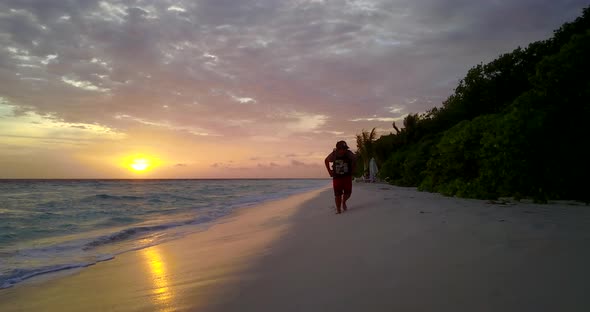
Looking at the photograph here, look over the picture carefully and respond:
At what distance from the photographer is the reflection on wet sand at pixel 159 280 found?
2888mm

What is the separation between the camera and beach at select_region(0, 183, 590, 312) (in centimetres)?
225

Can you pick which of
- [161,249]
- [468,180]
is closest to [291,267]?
[161,249]

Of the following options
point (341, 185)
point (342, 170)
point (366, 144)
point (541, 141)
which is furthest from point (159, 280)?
point (366, 144)

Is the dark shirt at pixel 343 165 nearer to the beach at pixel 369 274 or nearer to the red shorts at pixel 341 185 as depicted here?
the red shorts at pixel 341 185

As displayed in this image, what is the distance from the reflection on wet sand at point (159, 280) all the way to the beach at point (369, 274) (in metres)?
0.01

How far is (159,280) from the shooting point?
380cm

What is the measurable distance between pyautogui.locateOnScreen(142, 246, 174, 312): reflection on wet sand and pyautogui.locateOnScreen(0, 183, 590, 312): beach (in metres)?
0.01

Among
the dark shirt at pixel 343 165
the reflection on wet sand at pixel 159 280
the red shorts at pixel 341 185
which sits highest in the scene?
the dark shirt at pixel 343 165

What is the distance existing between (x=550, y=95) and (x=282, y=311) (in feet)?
25.7

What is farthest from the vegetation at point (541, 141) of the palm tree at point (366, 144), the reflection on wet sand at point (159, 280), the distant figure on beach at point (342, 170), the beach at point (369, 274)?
the palm tree at point (366, 144)

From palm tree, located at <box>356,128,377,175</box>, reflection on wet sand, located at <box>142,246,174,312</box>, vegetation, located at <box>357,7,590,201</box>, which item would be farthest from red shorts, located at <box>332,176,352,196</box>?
palm tree, located at <box>356,128,377,175</box>

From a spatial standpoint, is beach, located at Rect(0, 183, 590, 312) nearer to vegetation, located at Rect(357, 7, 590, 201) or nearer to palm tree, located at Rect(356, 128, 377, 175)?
vegetation, located at Rect(357, 7, 590, 201)

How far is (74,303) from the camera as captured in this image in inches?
130

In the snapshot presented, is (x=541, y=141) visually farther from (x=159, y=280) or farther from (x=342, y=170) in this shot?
(x=159, y=280)
